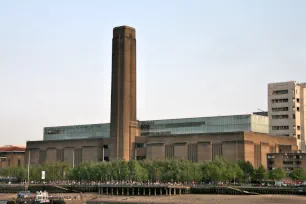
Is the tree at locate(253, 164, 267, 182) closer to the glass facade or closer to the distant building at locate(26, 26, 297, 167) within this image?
the distant building at locate(26, 26, 297, 167)

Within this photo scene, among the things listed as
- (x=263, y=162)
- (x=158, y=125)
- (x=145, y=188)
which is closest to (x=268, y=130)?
(x=263, y=162)

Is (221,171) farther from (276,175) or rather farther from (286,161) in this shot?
(286,161)

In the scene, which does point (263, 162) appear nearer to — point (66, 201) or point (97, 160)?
point (97, 160)

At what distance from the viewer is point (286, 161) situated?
17238 cm

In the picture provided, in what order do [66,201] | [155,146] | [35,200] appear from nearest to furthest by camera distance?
[35,200] → [66,201] → [155,146]

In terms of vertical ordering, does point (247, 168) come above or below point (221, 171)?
above

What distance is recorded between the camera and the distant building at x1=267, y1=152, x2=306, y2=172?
559 feet

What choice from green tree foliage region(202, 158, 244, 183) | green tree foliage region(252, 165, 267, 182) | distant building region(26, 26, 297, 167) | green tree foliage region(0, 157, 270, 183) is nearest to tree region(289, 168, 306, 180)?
green tree foliage region(0, 157, 270, 183)

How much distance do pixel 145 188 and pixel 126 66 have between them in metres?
61.1

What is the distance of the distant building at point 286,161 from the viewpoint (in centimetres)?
17025

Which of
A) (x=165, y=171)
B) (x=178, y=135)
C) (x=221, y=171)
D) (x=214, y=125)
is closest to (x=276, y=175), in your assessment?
(x=221, y=171)

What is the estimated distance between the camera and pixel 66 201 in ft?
393

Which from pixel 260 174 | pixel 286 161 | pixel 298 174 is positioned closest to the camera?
pixel 260 174

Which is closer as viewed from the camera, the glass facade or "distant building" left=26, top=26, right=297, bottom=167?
"distant building" left=26, top=26, right=297, bottom=167
